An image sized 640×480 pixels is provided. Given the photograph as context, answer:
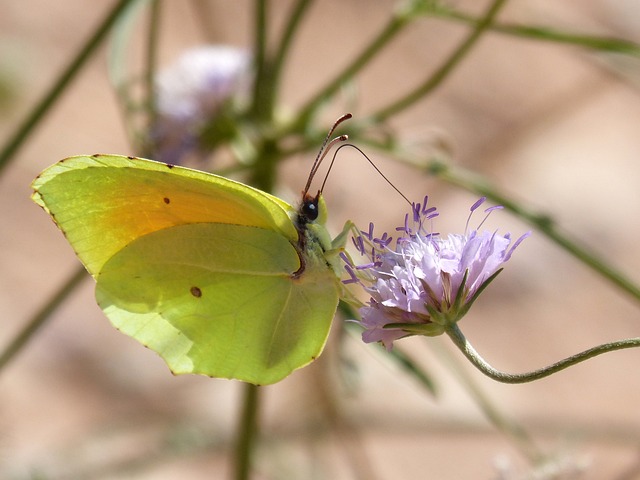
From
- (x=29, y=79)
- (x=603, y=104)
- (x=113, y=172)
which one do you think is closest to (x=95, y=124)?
(x=29, y=79)

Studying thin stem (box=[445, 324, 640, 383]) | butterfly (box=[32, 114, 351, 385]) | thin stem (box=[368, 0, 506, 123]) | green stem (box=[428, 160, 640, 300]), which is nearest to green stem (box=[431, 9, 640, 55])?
thin stem (box=[368, 0, 506, 123])

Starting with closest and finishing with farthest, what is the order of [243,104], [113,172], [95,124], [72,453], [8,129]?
[113,172] < [243,104] < [72,453] < [8,129] < [95,124]

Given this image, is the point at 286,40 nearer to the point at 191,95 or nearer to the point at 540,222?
the point at 191,95

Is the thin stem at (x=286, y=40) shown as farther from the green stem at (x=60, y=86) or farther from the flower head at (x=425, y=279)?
the flower head at (x=425, y=279)

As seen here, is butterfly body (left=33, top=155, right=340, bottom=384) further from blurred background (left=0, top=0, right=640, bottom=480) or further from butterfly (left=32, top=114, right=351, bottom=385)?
blurred background (left=0, top=0, right=640, bottom=480)

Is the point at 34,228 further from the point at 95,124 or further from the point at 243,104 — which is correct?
the point at 243,104
